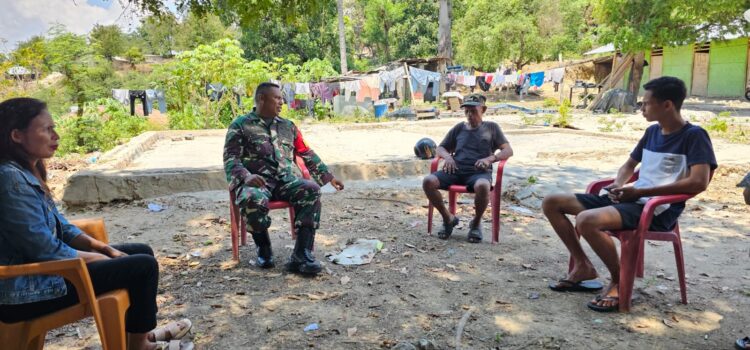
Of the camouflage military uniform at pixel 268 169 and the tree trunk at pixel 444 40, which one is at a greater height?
the tree trunk at pixel 444 40

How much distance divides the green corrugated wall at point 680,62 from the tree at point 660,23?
21.4 feet

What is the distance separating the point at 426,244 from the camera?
4520 millimetres

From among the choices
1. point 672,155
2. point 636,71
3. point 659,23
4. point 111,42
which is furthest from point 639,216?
point 111,42

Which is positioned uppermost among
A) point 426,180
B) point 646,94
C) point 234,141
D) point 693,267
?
point 646,94

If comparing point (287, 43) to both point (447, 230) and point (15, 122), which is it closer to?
point (447, 230)

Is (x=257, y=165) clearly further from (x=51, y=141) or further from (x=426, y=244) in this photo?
(x=51, y=141)

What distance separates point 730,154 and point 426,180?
22.9ft

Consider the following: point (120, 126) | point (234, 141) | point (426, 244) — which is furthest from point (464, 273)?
point (120, 126)

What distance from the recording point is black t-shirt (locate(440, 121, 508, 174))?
4.70 metres

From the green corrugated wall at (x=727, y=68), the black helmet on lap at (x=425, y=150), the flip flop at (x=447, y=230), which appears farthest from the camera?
the green corrugated wall at (x=727, y=68)

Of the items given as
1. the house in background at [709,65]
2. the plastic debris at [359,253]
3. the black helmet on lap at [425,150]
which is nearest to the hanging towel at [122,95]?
the black helmet on lap at [425,150]

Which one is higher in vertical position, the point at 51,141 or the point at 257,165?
the point at 51,141

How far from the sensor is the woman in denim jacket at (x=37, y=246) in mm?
1981

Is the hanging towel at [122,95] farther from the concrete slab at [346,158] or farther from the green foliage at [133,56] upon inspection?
the green foliage at [133,56]
